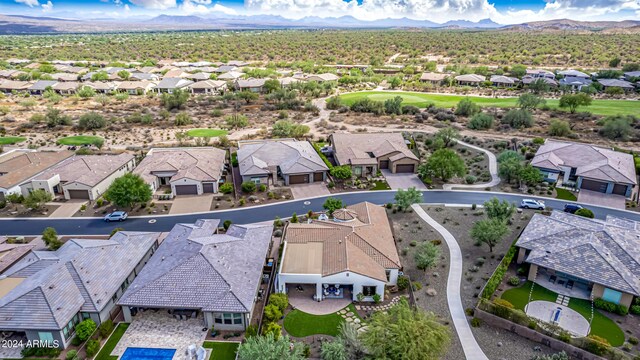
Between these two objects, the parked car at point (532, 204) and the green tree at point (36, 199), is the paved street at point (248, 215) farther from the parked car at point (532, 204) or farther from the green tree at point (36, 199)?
the green tree at point (36, 199)

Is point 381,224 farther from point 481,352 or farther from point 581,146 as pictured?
point 581,146

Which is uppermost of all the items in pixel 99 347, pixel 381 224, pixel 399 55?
pixel 399 55

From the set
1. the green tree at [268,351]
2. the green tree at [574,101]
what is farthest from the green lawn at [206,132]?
the green tree at [574,101]

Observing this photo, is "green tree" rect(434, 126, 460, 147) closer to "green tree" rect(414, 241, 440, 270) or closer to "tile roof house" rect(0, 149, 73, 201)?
"green tree" rect(414, 241, 440, 270)

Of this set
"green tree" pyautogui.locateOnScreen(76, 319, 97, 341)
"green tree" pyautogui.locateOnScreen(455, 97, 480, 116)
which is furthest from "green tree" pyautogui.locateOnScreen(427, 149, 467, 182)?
"green tree" pyautogui.locateOnScreen(76, 319, 97, 341)

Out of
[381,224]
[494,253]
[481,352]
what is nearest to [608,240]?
[494,253]

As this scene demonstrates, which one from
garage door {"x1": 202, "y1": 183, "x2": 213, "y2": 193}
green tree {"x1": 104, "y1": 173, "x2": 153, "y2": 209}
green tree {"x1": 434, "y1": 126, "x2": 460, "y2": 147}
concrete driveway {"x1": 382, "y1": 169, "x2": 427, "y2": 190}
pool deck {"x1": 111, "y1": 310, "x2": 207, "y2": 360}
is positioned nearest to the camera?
pool deck {"x1": 111, "y1": 310, "x2": 207, "y2": 360}
